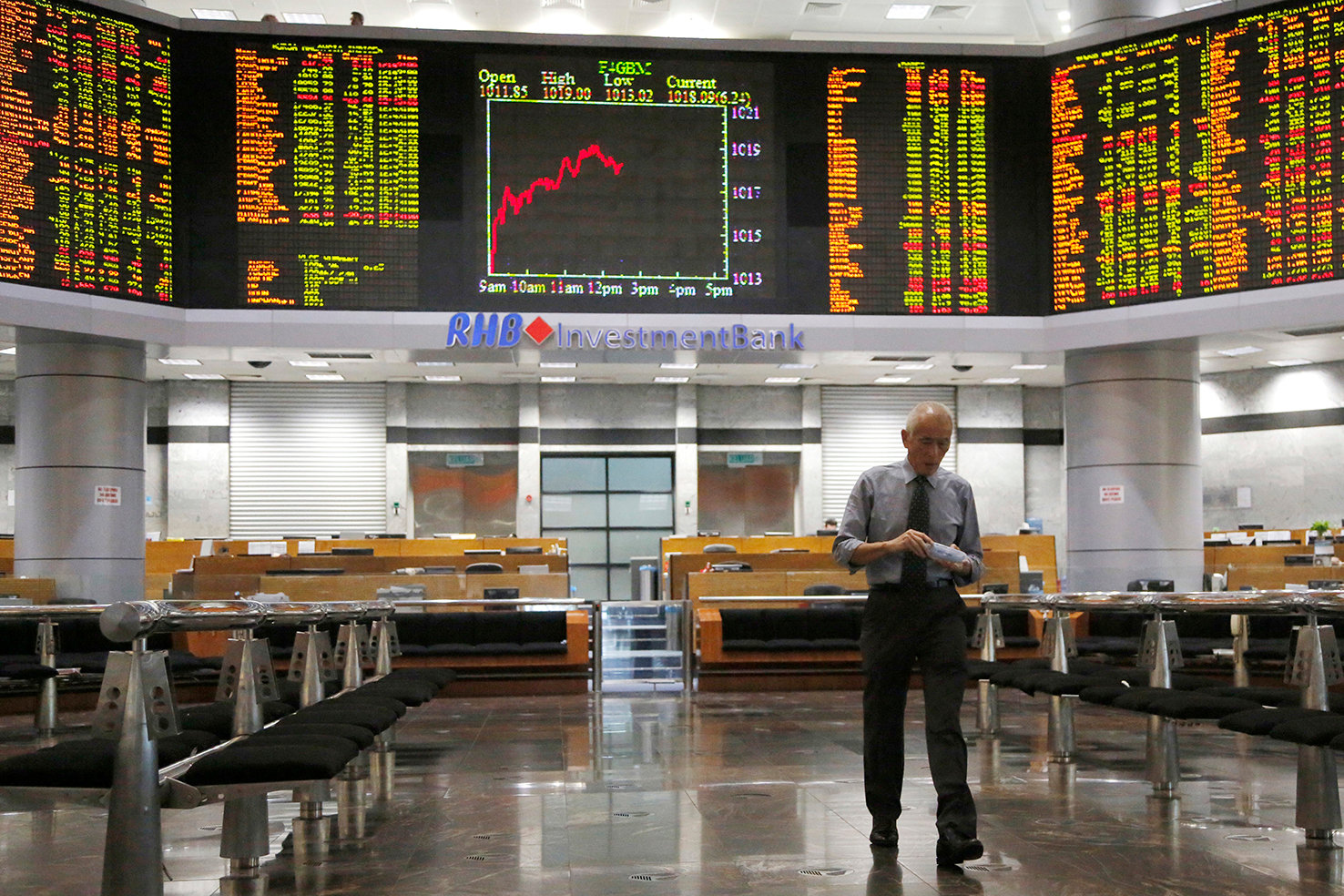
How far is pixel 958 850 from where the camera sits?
423cm

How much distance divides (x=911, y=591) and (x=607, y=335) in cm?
788

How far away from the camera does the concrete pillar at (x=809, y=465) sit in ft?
75.0

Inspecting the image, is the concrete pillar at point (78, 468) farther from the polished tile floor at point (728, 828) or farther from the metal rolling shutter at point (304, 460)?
the metal rolling shutter at point (304, 460)

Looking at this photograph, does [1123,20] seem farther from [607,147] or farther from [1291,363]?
[1291,363]

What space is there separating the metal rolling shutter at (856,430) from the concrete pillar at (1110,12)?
410 inches

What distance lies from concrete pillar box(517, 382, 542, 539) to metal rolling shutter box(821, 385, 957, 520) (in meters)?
4.87

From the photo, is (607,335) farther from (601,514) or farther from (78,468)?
(601,514)

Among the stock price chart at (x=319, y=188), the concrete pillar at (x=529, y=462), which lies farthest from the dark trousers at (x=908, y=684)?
the concrete pillar at (x=529, y=462)

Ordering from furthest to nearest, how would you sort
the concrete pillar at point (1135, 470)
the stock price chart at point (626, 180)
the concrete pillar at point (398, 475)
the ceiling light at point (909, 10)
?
the concrete pillar at point (398, 475) → the ceiling light at point (909, 10) → the concrete pillar at point (1135, 470) → the stock price chart at point (626, 180)

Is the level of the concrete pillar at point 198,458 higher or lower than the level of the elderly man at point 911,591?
higher

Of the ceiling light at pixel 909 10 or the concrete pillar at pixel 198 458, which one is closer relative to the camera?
the ceiling light at pixel 909 10

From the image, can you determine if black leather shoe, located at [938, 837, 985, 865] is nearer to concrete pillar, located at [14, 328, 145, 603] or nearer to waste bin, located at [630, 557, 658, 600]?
concrete pillar, located at [14, 328, 145, 603]

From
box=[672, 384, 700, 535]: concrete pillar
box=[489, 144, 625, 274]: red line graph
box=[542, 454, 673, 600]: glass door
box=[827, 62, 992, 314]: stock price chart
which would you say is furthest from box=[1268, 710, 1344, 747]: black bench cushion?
box=[542, 454, 673, 600]: glass door

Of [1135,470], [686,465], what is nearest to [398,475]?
[686,465]
